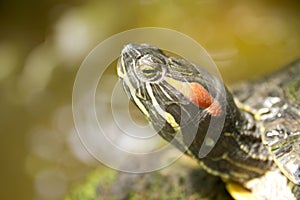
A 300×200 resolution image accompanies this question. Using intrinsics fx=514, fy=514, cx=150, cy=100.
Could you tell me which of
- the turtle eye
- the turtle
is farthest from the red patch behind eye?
the turtle eye

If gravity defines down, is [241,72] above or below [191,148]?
below

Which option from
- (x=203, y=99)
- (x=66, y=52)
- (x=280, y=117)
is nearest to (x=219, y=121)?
(x=203, y=99)

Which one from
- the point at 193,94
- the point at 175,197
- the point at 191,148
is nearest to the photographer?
the point at 193,94

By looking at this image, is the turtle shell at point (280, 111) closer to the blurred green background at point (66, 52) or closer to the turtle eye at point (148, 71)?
the turtle eye at point (148, 71)

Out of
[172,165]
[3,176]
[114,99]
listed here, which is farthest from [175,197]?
[3,176]

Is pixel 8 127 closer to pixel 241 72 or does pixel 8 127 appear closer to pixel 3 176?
pixel 3 176

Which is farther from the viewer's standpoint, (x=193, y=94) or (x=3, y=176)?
(x=3, y=176)

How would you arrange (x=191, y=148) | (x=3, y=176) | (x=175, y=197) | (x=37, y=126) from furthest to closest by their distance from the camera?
1. (x=37, y=126)
2. (x=3, y=176)
3. (x=175, y=197)
4. (x=191, y=148)
